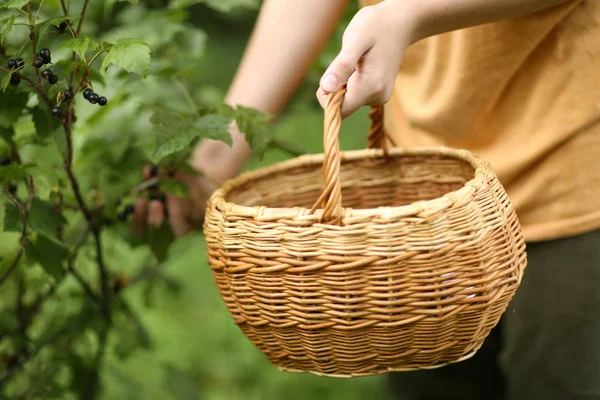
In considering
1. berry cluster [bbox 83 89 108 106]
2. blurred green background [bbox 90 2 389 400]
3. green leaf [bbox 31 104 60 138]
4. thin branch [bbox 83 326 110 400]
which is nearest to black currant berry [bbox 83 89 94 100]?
berry cluster [bbox 83 89 108 106]

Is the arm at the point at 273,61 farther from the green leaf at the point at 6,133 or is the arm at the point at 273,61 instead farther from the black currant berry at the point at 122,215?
the green leaf at the point at 6,133

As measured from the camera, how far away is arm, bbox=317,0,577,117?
0.78 m

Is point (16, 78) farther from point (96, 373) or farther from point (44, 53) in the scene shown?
point (96, 373)

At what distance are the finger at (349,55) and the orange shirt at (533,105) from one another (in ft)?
1.10

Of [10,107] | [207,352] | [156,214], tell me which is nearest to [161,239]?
[156,214]

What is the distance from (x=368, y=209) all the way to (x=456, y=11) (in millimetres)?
284

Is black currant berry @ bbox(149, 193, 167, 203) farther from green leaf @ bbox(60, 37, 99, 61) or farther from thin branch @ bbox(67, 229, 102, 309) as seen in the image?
green leaf @ bbox(60, 37, 99, 61)

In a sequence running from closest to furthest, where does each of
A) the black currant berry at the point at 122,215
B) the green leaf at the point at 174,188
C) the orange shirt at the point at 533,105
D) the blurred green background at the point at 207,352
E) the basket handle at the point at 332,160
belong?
the basket handle at the point at 332,160, the orange shirt at the point at 533,105, the green leaf at the point at 174,188, the black currant berry at the point at 122,215, the blurred green background at the point at 207,352

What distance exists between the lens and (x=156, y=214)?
121 centimetres

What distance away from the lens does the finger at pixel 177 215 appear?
1201 millimetres

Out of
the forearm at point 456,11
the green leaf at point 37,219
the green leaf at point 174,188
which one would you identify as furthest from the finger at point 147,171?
the forearm at point 456,11

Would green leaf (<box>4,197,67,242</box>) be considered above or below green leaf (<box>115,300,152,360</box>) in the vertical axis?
above

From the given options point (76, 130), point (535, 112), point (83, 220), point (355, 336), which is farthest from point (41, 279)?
point (535, 112)

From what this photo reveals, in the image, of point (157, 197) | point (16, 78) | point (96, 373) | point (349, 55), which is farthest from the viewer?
point (96, 373)
